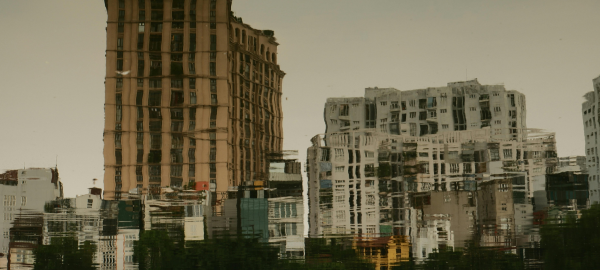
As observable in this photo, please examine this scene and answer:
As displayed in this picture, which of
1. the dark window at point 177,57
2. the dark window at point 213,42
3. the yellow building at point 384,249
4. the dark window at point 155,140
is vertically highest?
the dark window at point 213,42

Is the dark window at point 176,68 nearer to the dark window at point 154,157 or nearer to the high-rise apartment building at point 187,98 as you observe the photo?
the high-rise apartment building at point 187,98

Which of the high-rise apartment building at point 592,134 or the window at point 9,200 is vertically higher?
the high-rise apartment building at point 592,134

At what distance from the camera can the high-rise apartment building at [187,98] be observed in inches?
128

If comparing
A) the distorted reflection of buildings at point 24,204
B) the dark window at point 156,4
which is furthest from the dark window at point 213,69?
the distorted reflection of buildings at point 24,204

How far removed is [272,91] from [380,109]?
711 mm

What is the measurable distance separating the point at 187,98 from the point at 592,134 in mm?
2639

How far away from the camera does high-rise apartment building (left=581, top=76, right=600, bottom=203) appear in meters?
3.30

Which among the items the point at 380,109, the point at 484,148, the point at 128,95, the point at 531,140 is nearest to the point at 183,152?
the point at 128,95

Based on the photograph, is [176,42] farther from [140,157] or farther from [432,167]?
[432,167]

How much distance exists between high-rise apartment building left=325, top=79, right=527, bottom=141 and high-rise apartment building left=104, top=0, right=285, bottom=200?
0.46m

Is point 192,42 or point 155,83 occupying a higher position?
point 192,42

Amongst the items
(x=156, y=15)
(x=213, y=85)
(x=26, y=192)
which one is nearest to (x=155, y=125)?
(x=213, y=85)

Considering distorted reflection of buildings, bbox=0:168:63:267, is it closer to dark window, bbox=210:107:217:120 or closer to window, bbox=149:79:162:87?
window, bbox=149:79:162:87

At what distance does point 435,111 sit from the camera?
336 cm
